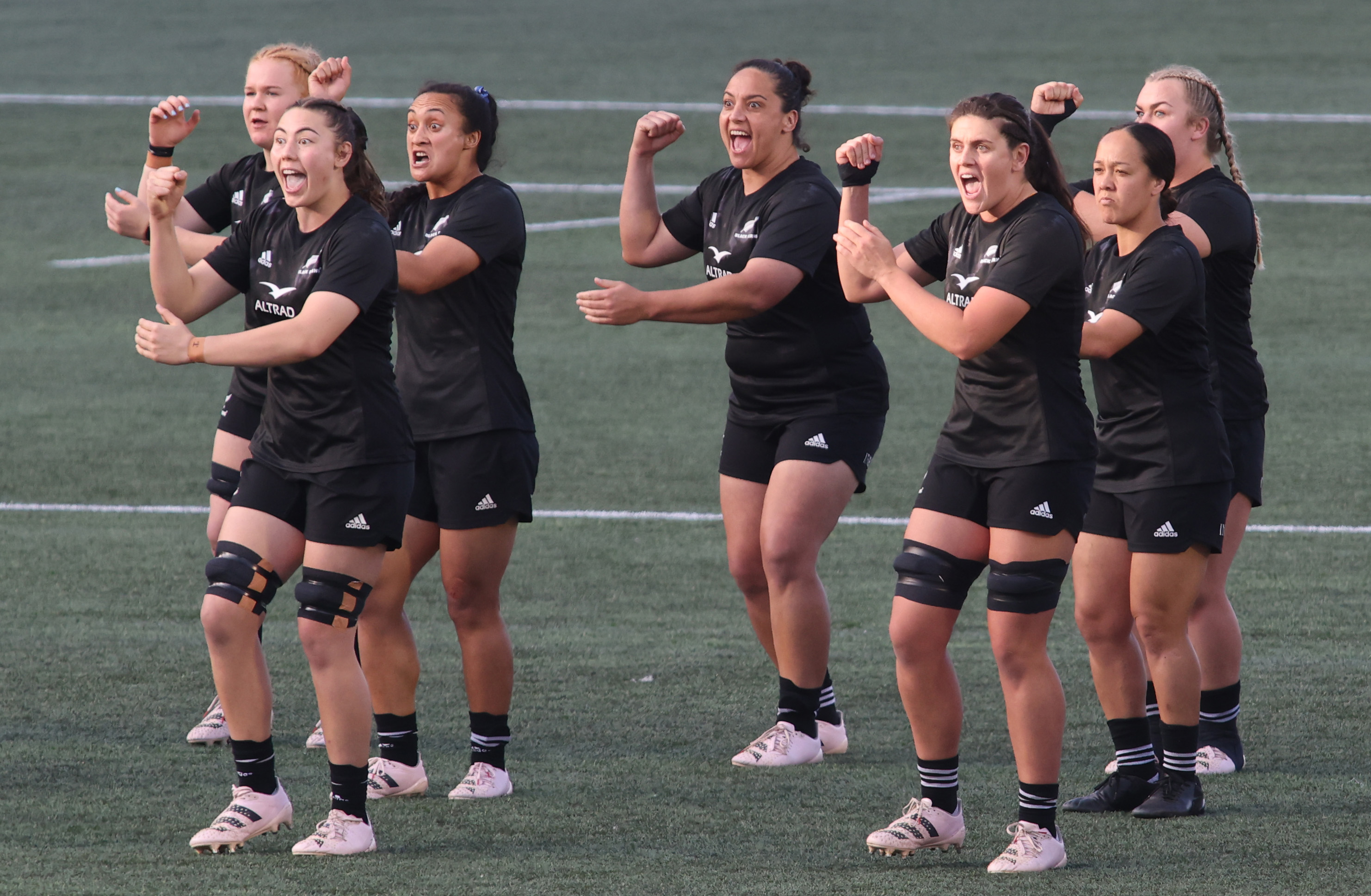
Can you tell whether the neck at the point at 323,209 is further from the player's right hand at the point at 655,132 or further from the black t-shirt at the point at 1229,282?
the black t-shirt at the point at 1229,282

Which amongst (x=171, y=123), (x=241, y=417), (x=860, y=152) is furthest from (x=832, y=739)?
(x=171, y=123)

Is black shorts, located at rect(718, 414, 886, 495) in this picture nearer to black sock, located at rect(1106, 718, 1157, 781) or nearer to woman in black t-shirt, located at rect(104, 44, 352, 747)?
black sock, located at rect(1106, 718, 1157, 781)

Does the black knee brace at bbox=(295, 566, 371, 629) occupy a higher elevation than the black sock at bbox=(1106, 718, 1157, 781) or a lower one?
higher

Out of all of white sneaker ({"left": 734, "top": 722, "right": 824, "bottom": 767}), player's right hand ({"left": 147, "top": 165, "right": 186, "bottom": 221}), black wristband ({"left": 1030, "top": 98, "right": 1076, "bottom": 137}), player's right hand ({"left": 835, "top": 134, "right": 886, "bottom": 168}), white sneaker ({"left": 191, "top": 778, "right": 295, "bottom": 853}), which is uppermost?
black wristband ({"left": 1030, "top": 98, "right": 1076, "bottom": 137})

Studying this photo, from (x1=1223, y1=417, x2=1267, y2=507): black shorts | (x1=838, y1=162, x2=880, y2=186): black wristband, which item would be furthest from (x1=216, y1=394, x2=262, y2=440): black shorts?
(x1=1223, y1=417, x2=1267, y2=507): black shorts

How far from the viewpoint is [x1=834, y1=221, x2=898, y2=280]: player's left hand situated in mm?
5039

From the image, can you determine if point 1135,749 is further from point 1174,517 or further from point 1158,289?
point 1158,289

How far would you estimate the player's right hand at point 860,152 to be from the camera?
206 inches

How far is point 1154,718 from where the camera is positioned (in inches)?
247

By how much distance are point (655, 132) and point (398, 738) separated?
83.3 inches

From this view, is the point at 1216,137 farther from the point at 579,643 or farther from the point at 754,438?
the point at 579,643

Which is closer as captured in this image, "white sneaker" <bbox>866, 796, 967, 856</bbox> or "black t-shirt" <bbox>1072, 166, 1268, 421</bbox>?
"white sneaker" <bbox>866, 796, 967, 856</bbox>

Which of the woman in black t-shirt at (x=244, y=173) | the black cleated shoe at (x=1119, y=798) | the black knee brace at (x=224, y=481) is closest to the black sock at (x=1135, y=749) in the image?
the black cleated shoe at (x=1119, y=798)

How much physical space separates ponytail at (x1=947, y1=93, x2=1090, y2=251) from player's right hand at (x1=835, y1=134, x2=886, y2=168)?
0.22 metres
